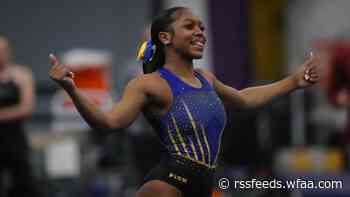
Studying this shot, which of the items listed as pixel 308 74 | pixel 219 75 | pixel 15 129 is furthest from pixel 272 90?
pixel 219 75

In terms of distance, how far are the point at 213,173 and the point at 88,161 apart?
5437 millimetres

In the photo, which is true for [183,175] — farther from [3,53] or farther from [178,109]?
[3,53]

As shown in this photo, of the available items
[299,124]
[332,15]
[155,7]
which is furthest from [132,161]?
[332,15]

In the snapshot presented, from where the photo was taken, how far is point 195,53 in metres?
6.04

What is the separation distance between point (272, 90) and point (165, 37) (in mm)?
844

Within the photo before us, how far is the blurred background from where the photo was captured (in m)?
10.8

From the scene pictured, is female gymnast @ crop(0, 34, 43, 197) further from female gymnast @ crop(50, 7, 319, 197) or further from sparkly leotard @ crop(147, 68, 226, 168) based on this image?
sparkly leotard @ crop(147, 68, 226, 168)

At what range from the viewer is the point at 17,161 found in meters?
9.84

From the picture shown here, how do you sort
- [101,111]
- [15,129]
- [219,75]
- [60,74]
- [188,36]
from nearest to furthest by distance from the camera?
1. [60,74]
2. [101,111]
3. [188,36]
4. [15,129]
5. [219,75]

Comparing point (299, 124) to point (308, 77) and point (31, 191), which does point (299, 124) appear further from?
point (308, 77)

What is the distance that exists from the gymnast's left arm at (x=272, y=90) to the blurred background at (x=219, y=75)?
90.2 inches

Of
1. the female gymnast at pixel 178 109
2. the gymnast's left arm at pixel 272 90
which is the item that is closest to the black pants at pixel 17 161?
the gymnast's left arm at pixel 272 90

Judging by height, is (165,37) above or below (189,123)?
above

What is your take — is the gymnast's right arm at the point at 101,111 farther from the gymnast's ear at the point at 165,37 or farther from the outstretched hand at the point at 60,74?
the gymnast's ear at the point at 165,37
